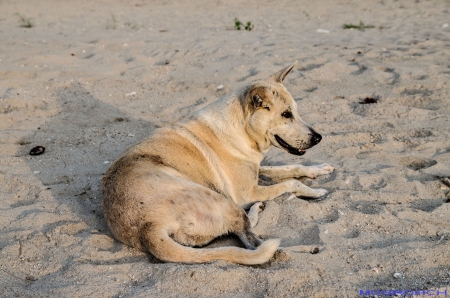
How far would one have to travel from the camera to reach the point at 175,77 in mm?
7539

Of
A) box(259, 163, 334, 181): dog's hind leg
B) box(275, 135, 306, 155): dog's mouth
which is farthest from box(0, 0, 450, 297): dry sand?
box(275, 135, 306, 155): dog's mouth

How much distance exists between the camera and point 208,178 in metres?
→ 4.08

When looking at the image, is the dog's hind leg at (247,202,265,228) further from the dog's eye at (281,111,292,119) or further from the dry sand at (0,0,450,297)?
the dog's eye at (281,111,292,119)

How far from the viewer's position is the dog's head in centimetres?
424

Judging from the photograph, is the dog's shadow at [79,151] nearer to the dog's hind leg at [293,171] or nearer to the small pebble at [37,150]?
the small pebble at [37,150]

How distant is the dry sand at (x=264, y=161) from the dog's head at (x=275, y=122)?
0.59 m

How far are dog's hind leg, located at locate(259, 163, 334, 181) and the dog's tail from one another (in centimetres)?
178

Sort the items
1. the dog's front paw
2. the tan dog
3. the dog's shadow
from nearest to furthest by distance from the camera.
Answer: the tan dog < the dog's shadow < the dog's front paw

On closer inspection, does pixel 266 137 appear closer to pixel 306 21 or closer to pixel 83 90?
pixel 83 90

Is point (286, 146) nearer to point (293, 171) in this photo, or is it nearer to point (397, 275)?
point (293, 171)

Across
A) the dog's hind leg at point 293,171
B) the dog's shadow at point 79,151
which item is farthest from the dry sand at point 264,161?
the dog's hind leg at point 293,171

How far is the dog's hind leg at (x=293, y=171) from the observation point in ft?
15.8

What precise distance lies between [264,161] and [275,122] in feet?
3.83

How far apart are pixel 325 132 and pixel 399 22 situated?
719 cm
